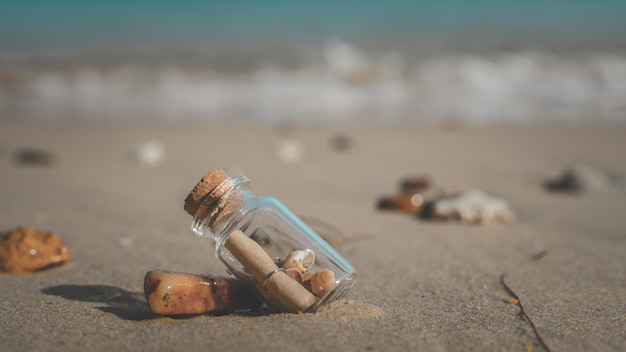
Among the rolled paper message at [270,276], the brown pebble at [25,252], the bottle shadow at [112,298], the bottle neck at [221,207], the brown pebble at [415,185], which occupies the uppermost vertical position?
the bottle neck at [221,207]

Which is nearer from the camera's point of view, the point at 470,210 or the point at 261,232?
the point at 261,232

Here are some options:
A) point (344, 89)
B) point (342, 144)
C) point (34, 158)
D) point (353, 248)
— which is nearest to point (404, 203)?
point (353, 248)

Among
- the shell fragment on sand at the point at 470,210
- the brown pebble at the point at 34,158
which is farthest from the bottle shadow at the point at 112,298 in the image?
the brown pebble at the point at 34,158

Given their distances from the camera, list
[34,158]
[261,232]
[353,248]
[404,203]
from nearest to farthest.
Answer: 1. [261,232]
2. [353,248]
3. [404,203]
4. [34,158]

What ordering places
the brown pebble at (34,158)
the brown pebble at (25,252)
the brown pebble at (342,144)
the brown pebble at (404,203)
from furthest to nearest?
the brown pebble at (342,144), the brown pebble at (34,158), the brown pebble at (404,203), the brown pebble at (25,252)

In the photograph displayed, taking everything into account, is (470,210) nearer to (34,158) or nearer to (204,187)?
(204,187)

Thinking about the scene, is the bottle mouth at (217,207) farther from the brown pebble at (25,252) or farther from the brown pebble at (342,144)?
the brown pebble at (342,144)

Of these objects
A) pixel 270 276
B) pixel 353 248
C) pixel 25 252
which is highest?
pixel 270 276
